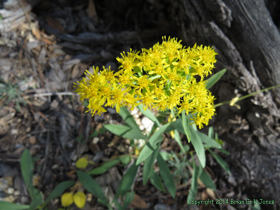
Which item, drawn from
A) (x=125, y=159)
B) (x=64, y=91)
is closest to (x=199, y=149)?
(x=125, y=159)

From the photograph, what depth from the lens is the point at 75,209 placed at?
2.72 meters

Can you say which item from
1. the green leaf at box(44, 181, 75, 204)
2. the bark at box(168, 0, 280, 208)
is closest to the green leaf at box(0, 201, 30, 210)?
the green leaf at box(44, 181, 75, 204)

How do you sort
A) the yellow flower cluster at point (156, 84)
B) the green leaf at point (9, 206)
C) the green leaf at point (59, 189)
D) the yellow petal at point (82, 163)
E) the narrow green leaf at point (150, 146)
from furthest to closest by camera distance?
1. the yellow petal at point (82, 163)
2. the green leaf at point (59, 189)
3. the green leaf at point (9, 206)
4. the narrow green leaf at point (150, 146)
5. the yellow flower cluster at point (156, 84)

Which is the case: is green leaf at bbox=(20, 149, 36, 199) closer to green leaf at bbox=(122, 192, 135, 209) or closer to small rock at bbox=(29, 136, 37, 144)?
small rock at bbox=(29, 136, 37, 144)

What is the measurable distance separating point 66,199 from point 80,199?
18 centimetres

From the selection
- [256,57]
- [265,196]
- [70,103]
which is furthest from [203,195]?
[70,103]

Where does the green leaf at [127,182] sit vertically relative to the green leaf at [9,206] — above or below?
below

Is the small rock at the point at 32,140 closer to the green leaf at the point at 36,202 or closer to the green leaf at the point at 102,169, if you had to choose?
the green leaf at the point at 36,202

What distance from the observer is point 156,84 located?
76.6 inches

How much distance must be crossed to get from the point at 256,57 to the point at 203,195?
206 centimetres

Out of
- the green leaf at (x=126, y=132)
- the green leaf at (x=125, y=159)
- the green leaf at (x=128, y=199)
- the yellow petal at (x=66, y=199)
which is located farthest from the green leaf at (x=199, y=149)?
the yellow petal at (x=66, y=199)

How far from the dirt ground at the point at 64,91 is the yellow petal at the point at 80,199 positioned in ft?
0.53

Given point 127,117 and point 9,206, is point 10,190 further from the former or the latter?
point 127,117

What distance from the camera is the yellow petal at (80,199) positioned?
8.55 feet
